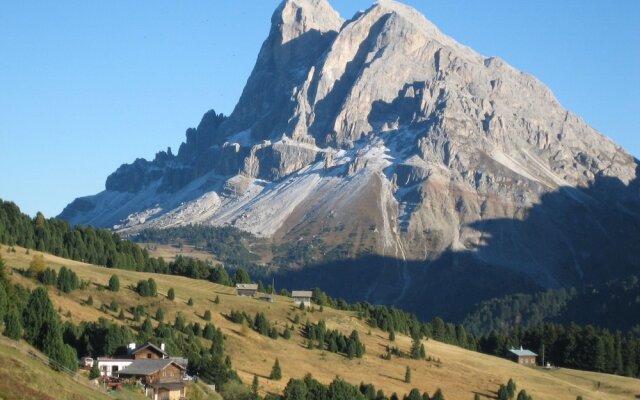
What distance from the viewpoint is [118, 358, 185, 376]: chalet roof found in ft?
343

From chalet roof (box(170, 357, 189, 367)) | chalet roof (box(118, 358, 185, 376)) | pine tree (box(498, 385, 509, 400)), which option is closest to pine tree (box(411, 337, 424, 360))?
pine tree (box(498, 385, 509, 400))

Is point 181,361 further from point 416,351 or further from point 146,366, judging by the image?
point 416,351

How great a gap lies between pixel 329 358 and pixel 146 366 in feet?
184

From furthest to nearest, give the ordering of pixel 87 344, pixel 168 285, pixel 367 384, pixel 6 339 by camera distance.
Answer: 1. pixel 168 285
2. pixel 367 384
3. pixel 87 344
4. pixel 6 339

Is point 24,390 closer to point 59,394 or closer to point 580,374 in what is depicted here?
point 59,394

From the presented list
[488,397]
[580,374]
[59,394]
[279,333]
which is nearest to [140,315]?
[279,333]

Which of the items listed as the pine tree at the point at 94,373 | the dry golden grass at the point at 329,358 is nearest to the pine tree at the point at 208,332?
the dry golden grass at the point at 329,358

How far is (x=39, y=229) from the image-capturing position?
19562cm

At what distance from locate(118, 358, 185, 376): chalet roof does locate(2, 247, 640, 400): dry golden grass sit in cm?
1964

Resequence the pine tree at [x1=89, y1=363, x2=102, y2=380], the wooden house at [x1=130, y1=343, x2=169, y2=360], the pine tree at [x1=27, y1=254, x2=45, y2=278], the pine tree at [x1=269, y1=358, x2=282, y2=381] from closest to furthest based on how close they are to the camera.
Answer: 1. the pine tree at [x1=89, y1=363, x2=102, y2=380]
2. the wooden house at [x1=130, y1=343, x2=169, y2=360]
3. the pine tree at [x1=269, y1=358, x2=282, y2=381]
4. the pine tree at [x1=27, y1=254, x2=45, y2=278]

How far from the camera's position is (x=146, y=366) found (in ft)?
352

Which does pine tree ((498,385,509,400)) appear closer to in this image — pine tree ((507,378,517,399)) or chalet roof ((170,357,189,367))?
pine tree ((507,378,517,399))

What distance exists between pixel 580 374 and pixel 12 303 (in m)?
Result: 119

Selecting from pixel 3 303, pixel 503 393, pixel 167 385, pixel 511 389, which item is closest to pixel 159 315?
pixel 167 385
